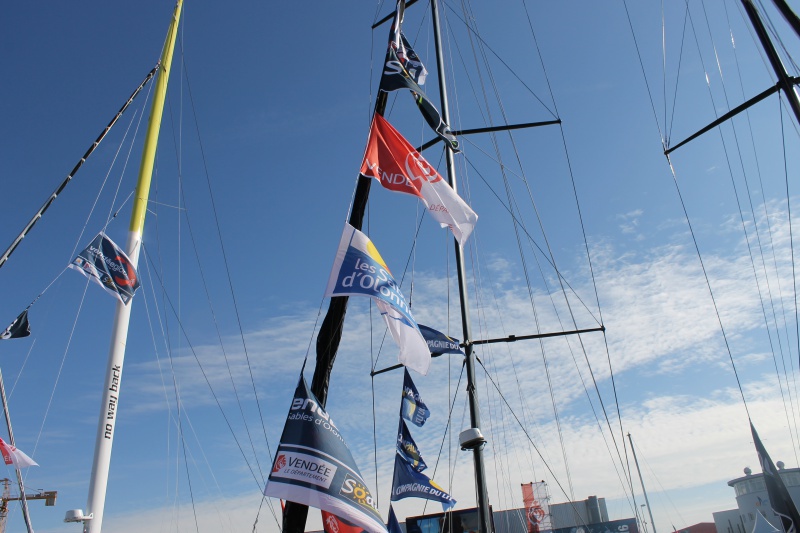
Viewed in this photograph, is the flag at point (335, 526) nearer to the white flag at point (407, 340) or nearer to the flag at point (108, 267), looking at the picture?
the white flag at point (407, 340)

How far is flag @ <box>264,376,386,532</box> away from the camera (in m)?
4.23

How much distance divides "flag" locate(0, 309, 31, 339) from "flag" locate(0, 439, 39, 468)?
6.50ft

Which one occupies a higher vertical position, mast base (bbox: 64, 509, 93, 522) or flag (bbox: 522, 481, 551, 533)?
flag (bbox: 522, 481, 551, 533)

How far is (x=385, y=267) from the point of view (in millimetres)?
6176

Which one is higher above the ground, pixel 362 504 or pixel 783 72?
pixel 783 72

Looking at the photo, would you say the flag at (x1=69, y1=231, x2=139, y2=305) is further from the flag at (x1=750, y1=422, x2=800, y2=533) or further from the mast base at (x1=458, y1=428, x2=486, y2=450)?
the flag at (x1=750, y1=422, x2=800, y2=533)

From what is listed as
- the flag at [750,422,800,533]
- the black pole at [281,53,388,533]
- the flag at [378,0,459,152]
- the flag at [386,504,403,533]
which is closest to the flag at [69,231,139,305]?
the flag at [378,0,459,152]

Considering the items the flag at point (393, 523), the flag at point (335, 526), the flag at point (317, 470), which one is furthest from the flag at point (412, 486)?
the flag at point (317, 470)

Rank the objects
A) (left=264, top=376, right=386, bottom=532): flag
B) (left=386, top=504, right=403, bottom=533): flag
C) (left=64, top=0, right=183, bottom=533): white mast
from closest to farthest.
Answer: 1. (left=264, top=376, right=386, bottom=532): flag
2. (left=64, top=0, right=183, bottom=533): white mast
3. (left=386, top=504, right=403, bottom=533): flag

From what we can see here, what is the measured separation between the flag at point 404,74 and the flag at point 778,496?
8.10 m

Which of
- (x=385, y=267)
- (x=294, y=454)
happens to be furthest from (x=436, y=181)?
(x=294, y=454)

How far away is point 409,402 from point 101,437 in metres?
7.58

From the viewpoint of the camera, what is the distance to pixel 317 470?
14.1 feet

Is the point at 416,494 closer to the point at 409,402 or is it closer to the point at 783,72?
the point at 409,402
